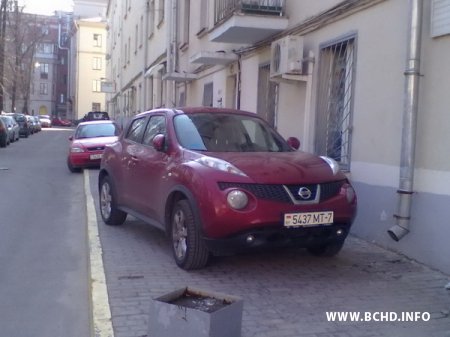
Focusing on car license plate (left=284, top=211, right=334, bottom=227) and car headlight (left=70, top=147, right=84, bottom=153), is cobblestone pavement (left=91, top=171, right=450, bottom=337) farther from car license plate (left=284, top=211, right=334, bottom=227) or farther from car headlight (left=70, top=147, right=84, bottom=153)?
car headlight (left=70, top=147, right=84, bottom=153)

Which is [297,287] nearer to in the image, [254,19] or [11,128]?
[254,19]

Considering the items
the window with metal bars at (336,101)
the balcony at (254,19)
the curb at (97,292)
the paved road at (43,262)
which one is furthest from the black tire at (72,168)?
the window with metal bars at (336,101)

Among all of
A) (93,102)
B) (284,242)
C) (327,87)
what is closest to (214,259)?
(284,242)

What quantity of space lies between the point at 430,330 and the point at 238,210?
6.24ft

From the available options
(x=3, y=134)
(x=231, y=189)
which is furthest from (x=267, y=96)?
(x=3, y=134)

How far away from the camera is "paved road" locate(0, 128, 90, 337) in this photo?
194 inches

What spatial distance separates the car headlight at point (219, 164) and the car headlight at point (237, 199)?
0.22 metres

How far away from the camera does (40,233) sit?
27.7 feet

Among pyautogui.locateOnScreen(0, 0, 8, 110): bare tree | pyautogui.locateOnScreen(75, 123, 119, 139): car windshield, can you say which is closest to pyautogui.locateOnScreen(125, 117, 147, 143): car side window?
pyautogui.locateOnScreen(75, 123, 119, 139): car windshield

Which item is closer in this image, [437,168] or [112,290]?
[112,290]

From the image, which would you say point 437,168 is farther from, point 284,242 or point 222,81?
point 222,81

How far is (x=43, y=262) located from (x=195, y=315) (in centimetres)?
370

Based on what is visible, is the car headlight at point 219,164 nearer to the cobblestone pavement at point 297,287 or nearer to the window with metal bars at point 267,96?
the cobblestone pavement at point 297,287

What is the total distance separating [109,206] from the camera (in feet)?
28.0
